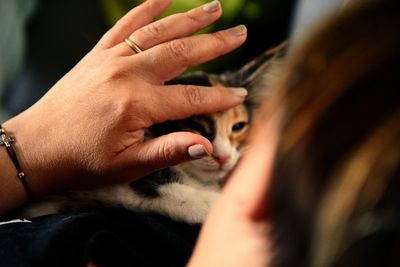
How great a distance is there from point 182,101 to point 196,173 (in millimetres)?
181

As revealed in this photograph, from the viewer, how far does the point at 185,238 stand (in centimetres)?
58

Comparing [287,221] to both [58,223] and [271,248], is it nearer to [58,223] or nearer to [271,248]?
[271,248]

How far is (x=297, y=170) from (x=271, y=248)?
0.05 meters

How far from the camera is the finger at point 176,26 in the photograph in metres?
0.66

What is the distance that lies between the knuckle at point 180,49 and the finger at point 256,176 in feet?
1.15

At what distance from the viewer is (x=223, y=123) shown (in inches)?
30.1

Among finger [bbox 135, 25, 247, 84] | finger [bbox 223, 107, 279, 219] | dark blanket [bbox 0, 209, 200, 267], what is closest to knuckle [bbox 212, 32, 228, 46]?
finger [bbox 135, 25, 247, 84]

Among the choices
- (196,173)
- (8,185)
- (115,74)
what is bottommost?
(196,173)

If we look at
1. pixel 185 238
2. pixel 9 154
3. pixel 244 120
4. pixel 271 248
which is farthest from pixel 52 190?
pixel 271 248

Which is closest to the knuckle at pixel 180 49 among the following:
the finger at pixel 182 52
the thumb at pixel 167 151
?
the finger at pixel 182 52

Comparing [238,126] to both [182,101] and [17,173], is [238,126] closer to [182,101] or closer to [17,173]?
[182,101]

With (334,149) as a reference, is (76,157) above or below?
below

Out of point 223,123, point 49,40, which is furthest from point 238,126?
point 49,40

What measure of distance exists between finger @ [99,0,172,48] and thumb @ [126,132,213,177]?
180 mm
